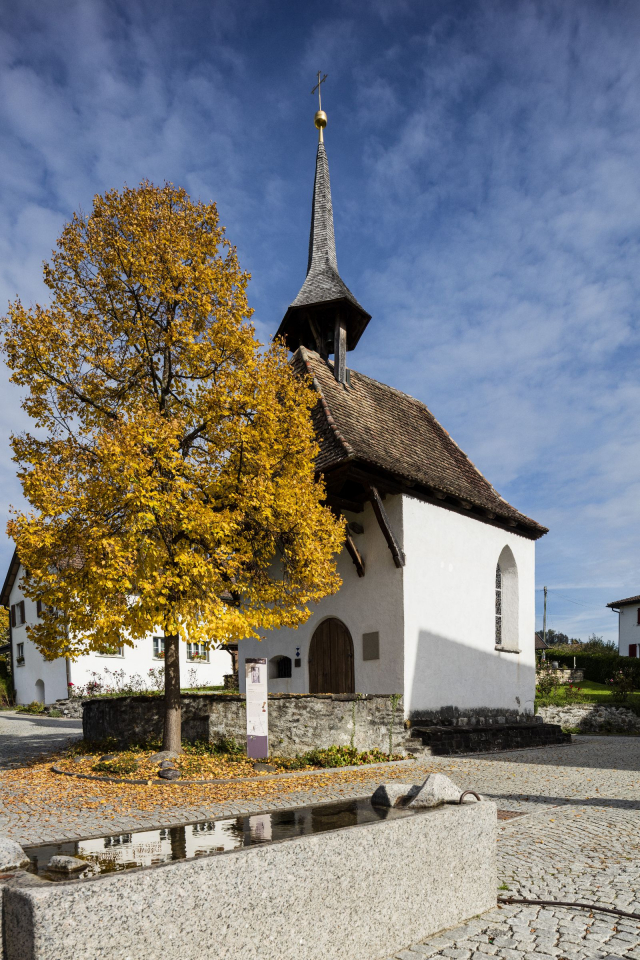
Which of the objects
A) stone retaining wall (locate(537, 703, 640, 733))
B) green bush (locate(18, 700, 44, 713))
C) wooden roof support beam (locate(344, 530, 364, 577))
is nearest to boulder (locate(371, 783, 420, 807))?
wooden roof support beam (locate(344, 530, 364, 577))

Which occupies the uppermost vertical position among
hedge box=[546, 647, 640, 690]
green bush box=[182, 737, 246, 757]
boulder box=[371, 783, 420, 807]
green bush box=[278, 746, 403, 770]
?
boulder box=[371, 783, 420, 807]

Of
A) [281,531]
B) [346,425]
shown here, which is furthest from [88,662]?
[281,531]

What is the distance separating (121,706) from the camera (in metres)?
13.1

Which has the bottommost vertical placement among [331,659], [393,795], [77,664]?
[77,664]

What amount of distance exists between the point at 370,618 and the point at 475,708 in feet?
11.8

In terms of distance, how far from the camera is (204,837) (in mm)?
4199

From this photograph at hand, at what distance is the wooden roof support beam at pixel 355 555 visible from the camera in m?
14.7

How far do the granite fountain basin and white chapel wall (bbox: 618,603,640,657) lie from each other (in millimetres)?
46868

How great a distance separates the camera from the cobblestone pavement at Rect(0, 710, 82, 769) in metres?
14.1

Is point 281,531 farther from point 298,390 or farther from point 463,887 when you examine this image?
point 463,887

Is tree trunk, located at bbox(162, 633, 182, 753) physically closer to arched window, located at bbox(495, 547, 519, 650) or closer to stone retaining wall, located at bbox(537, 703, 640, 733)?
arched window, located at bbox(495, 547, 519, 650)

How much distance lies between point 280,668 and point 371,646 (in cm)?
307

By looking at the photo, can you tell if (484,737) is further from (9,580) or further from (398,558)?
(9,580)

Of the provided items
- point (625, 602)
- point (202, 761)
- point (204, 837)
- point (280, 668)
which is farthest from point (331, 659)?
point (625, 602)
